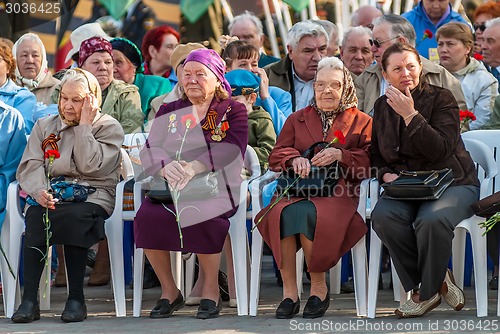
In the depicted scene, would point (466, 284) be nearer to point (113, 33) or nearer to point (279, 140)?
point (279, 140)

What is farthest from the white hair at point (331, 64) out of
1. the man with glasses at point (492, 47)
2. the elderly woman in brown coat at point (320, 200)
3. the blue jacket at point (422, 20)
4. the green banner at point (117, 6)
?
the green banner at point (117, 6)

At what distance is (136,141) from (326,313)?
1.89 meters

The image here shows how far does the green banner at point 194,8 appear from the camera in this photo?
1180 cm

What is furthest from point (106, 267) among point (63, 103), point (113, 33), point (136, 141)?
point (113, 33)

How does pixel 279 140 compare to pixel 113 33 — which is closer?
pixel 279 140

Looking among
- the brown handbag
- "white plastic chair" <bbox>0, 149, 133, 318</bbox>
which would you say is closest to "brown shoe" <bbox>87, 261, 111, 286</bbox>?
"white plastic chair" <bbox>0, 149, 133, 318</bbox>

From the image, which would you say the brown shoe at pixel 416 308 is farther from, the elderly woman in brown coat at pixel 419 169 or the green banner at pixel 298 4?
the green banner at pixel 298 4

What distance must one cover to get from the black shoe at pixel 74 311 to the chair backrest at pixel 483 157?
2.52 meters

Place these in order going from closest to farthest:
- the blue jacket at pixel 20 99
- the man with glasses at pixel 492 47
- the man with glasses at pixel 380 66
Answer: the blue jacket at pixel 20 99, the man with glasses at pixel 380 66, the man with glasses at pixel 492 47

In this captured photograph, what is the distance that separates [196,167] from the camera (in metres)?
6.72

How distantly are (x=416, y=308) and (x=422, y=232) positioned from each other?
442 millimetres

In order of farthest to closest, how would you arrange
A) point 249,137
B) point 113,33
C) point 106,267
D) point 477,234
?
1. point 113,33
2. point 106,267
3. point 249,137
4. point 477,234

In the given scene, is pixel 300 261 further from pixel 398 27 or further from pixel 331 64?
pixel 398 27

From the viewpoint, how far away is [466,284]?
296 inches
